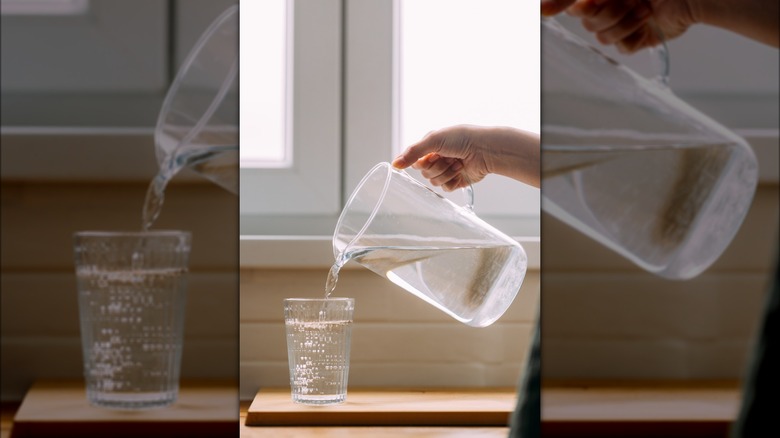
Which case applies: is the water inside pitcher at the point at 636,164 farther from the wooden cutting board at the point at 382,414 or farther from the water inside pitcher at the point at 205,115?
the wooden cutting board at the point at 382,414

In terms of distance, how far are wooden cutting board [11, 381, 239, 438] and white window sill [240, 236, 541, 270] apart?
416 mm

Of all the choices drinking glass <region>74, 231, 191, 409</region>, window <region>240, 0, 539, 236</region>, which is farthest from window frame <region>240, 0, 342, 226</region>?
drinking glass <region>74, 231, 191, 409</region>

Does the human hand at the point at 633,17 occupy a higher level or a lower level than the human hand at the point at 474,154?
higher

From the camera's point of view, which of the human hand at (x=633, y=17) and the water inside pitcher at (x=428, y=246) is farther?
the water inside pitcher at (x=428, y=246)

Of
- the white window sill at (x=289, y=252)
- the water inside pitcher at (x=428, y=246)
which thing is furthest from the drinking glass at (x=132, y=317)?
the white window sill at (x=289, y=252)

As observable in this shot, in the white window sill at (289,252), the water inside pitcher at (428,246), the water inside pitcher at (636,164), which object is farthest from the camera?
the white window sill at (289,252)

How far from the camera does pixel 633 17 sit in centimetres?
41

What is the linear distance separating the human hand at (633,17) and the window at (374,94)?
0.50m

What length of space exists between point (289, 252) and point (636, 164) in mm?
489

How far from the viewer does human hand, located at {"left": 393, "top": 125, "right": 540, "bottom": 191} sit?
79cm

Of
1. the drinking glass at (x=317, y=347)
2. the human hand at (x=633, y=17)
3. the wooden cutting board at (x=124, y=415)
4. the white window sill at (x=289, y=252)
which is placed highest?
the human hand at (x=633, y=17)

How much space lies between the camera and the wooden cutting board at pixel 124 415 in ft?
1.39

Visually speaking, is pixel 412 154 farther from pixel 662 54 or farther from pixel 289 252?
pixel 662 54

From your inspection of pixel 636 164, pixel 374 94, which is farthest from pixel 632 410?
pixel 374 94
